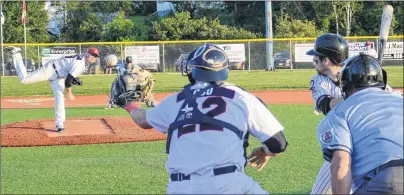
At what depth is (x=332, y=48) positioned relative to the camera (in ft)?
16.2

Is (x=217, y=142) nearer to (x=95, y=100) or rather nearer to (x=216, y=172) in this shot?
(x=216, y=172)

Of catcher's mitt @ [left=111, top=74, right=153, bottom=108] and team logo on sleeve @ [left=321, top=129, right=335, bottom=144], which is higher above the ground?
catcher's mitt @ [left=111, top=74, right=153, bottom=108]

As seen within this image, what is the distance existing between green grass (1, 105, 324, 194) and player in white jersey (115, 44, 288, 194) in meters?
3.23

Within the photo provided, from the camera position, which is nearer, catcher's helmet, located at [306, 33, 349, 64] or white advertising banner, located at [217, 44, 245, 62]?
catcher's helmet, located at [306, 33, 349, 64]

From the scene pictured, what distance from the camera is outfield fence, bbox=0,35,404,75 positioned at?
97.8 ft

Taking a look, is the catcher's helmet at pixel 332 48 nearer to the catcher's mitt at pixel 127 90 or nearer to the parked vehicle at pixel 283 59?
the catcher's mitt at pixel 127 90

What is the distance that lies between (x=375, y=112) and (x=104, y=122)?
35.8 ft

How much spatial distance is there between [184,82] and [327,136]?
81.0 feet

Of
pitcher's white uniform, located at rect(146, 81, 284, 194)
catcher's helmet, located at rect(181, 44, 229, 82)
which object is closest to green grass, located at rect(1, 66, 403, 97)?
catcher's helmet, located at rect(181, 44, 229, 82)

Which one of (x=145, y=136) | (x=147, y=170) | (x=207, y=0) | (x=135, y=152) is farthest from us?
(x=207, y=0)

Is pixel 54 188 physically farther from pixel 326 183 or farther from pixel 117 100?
pixel 326 183

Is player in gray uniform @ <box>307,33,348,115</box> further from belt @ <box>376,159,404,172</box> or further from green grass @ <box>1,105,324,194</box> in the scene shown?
green grass @ <box>1,105,324,194</box>

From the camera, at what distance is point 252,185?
384 cm

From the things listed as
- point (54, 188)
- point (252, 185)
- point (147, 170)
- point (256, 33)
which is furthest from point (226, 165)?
point (256, 33)
